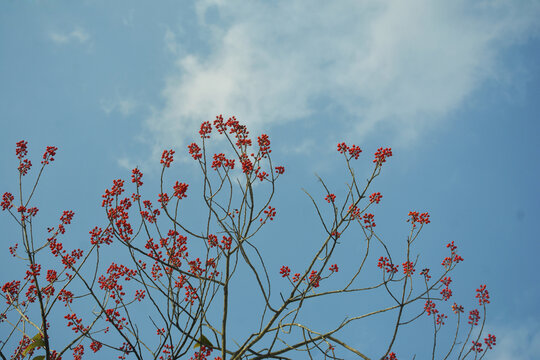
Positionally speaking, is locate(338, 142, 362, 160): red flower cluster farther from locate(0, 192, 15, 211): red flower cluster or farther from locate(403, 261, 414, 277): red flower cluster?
locate(0, 192, 15, 211): red flower cluster

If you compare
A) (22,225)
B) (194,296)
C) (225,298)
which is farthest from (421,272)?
(22,225)

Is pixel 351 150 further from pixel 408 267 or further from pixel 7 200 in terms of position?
pixel 7 200

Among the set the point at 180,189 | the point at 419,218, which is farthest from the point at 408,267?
the point at 180,189

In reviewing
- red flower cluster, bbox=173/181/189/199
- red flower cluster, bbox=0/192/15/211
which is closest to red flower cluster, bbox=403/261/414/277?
red flower cluster, bbox=173/181/189/199

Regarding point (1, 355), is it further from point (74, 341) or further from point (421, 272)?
point (421, 272)

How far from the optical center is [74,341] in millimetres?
5254

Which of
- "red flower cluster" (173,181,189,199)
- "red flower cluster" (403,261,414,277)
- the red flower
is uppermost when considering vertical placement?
the red flower

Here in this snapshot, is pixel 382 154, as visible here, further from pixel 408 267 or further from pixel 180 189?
pixel 180 189

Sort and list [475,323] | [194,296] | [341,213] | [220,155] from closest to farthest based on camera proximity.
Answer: [341,213]
[194,296]
[220,155]
[475,323]

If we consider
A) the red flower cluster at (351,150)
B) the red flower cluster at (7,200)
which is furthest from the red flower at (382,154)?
the red flower cluster at (7,200)

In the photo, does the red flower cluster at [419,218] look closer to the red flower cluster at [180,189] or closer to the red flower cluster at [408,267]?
the red flower cluster at [408,267]

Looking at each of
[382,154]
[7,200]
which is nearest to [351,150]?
[382,154]

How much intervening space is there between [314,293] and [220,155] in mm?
2410

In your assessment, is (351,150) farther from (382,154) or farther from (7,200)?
(7,200)
